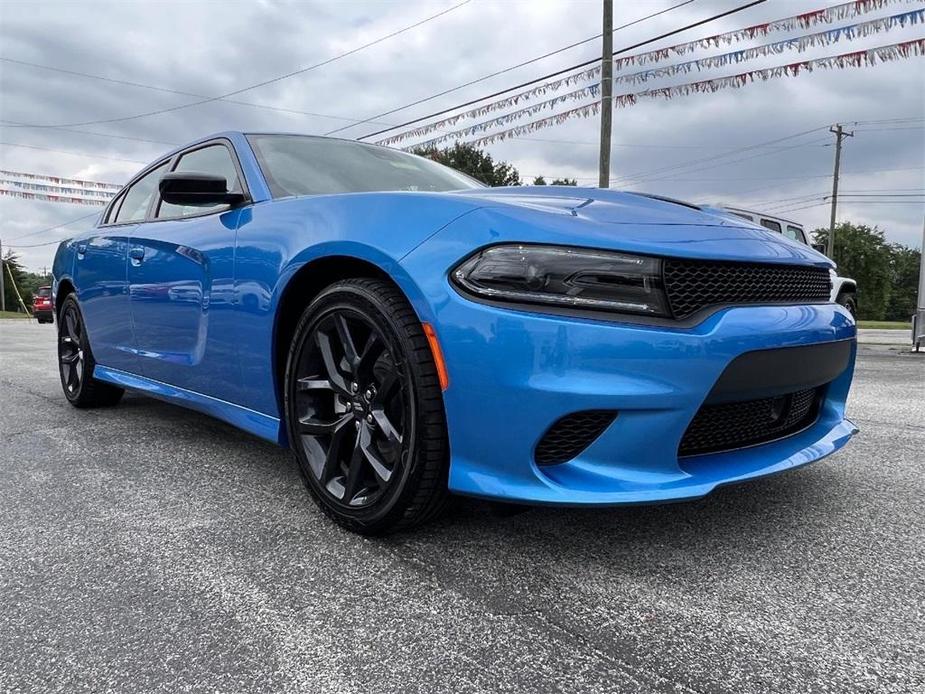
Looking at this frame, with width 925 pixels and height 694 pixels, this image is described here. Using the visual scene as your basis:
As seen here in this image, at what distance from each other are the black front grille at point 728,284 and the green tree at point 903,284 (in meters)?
80.1

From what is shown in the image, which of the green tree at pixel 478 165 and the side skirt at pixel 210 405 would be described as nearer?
the side skirt at pixel 210 405

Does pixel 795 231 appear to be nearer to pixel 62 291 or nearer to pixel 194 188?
pixel 62 291

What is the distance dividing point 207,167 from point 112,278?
0.85 metres

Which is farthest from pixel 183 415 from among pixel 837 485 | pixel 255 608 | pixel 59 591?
pixel 837 485

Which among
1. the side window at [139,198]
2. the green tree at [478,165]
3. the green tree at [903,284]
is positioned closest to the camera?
the side window at [139,198]

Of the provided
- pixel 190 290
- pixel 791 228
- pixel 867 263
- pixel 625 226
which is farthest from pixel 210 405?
pixel 867 263

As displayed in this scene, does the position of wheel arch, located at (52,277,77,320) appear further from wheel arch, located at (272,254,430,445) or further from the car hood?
the car hood

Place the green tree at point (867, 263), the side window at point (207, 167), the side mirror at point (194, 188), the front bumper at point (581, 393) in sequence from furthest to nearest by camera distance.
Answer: the green tree at point (867, 263) → the side window at point (207, 167) → the side mirror at point (194, 188) → the front bumper at point (581, 393)

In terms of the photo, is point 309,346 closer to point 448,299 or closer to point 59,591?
point 448,299

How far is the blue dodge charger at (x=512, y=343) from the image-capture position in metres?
1.61

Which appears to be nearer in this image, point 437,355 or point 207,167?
point 437,355

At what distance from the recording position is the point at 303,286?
224 centimetres

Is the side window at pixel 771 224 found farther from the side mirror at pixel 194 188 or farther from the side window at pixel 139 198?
the side mirror at pixel 194 188

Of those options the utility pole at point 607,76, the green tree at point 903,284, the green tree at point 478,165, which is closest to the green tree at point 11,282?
the green tree at point 478,165
